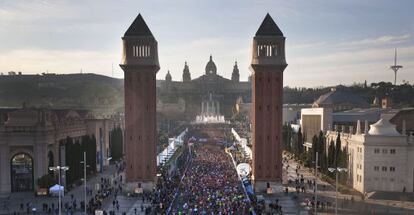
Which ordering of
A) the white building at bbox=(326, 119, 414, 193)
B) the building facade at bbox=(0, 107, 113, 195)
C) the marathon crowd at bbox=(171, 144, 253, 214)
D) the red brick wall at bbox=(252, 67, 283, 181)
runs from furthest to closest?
1. the red brick wall at bbox=(252, 67, 283, 181)
2. the building facade at bbox=(0, 107, 113, 195)
3. the white building at bbox=(326, 119, 414, 193)
4. the marathon crowd at bbox=(171, 144, 253, 214)

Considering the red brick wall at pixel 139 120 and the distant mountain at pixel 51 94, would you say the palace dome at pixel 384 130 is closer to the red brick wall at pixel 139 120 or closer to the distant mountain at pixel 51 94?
the red brick wall at pixel 139 120

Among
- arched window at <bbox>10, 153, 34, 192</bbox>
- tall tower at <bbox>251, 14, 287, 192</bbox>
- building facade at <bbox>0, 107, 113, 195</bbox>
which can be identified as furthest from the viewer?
tall tower at <bbox>251, 14, 287, 192</bbox>

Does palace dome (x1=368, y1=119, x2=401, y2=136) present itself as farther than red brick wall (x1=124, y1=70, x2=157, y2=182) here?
No

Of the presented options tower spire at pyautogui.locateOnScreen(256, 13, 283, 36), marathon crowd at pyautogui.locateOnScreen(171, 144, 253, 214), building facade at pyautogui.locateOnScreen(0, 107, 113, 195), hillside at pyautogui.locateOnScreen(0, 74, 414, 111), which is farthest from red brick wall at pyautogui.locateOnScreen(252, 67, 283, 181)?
hillside at pyautogui.locateOnScreen(0, 74, 414, 111)

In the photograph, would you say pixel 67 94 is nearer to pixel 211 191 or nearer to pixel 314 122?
pixel 314 122

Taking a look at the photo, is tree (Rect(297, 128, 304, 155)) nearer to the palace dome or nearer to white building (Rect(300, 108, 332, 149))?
white building (Rect(300, 108, 332, 149))

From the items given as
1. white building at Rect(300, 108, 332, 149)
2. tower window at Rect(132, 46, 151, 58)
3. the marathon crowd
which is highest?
tower window at Rect(132, 46, 151, 58)

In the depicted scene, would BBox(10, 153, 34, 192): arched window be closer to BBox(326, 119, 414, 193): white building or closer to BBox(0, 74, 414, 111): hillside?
BBox(326, 119, 414, 193): white building

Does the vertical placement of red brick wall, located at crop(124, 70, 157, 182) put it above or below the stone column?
above
